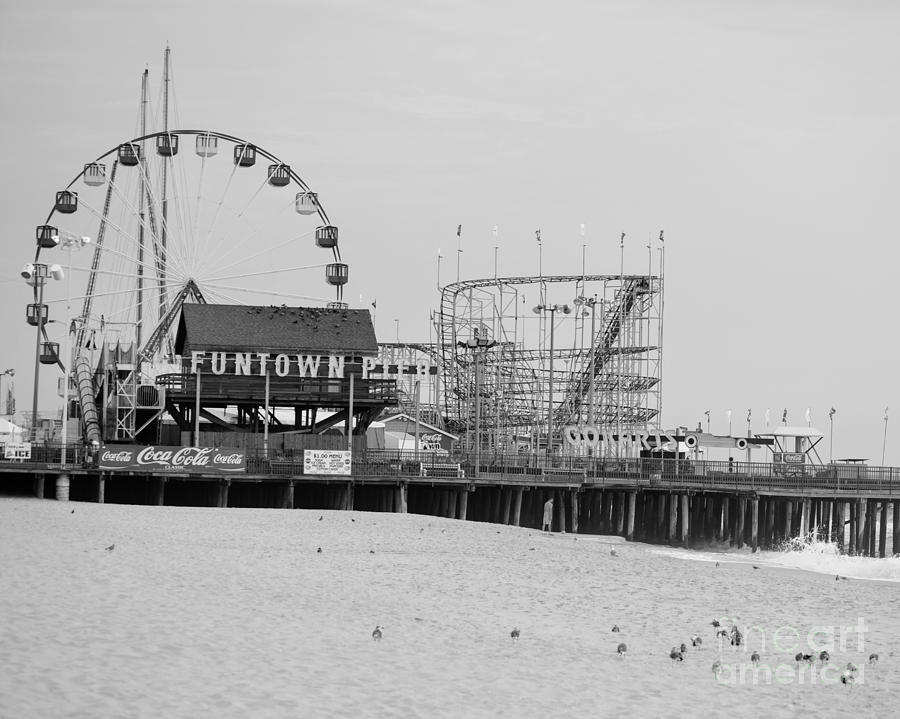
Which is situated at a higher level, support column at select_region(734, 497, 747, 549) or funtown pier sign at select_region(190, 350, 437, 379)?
funtown pier sign at select_region(190, 350, 437, 379)

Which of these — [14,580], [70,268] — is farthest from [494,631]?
[70,268]

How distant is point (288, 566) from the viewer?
28828 millimetres

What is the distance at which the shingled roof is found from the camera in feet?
220

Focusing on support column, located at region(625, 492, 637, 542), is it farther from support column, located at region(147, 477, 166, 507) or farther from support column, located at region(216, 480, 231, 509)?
support column, located at region(147, 477, 166, 507)

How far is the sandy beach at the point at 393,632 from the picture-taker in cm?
1719

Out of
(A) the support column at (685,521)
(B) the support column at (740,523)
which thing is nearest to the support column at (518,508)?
(A) the support column at (685,521)

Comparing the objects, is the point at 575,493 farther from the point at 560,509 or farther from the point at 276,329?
the point at 276,329

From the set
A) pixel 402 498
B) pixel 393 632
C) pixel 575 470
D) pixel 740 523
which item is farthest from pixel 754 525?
Answer: pixel 393 632

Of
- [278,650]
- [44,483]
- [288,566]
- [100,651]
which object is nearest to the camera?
[100,651]

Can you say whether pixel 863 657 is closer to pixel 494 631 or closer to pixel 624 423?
pixel 494 631

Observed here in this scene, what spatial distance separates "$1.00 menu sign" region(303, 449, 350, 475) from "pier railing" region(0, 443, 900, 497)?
45cm

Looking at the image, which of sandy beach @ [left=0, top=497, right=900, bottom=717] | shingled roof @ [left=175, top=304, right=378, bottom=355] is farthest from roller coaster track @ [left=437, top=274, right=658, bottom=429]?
sandy beach @ [left=0, top=497, right=900, bottom=717]

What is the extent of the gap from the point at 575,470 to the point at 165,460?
16.8 m

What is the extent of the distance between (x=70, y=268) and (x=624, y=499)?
26650mm
